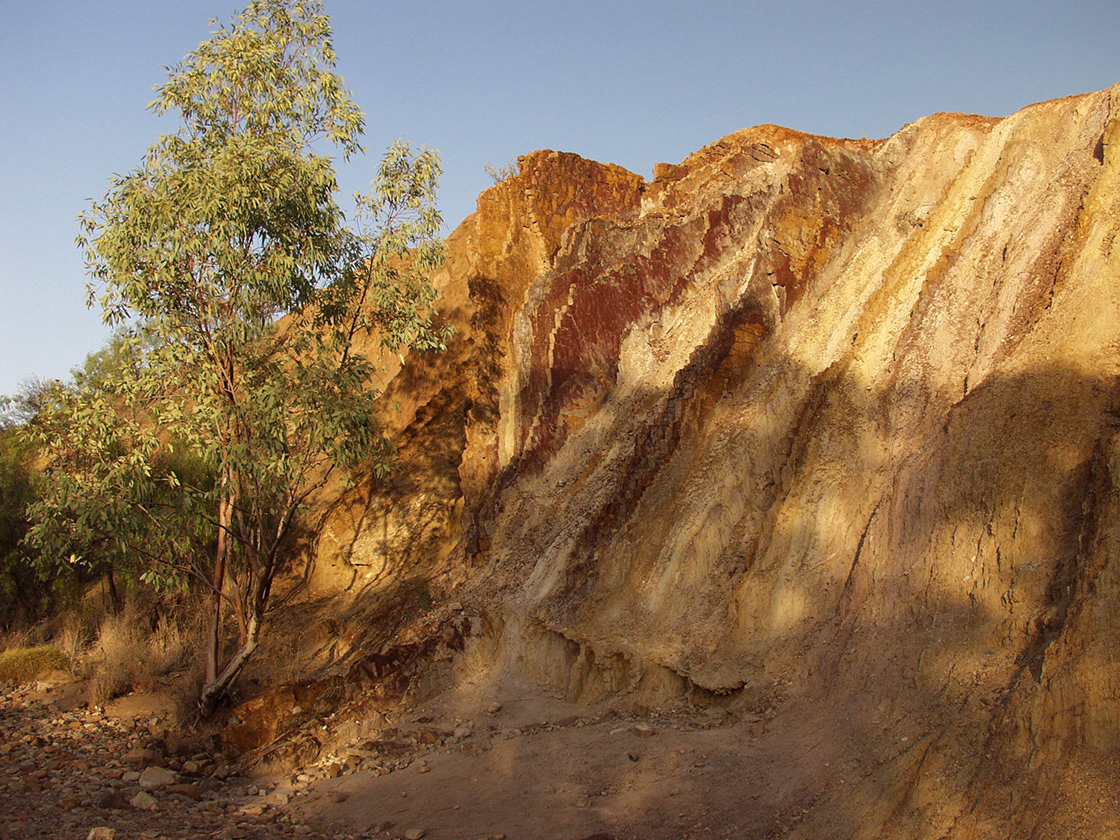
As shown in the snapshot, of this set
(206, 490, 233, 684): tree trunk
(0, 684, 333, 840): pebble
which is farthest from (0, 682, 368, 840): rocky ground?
(206, 490, 233, 684): tree trunk

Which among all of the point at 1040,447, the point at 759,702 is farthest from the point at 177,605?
the point at 1040,447

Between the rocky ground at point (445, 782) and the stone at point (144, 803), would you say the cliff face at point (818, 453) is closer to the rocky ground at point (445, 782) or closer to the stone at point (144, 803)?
the rocky ground at point (445, 782)

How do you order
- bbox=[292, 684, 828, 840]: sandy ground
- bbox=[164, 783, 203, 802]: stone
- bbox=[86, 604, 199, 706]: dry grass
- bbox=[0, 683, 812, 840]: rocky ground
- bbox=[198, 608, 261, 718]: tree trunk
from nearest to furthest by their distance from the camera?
bbox=[292, 684, 828, 840]: sandy ground < bbox=[0, 683, 812, 840]: rocky ground < bbox=[164, 783, 203, 802]: stone < bbox=[198, 608, 261, 718]: tree trunk < bbox=[86, 604, 199, 706]: dry grass

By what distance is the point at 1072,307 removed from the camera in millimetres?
9570

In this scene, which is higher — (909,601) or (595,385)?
(595,385)

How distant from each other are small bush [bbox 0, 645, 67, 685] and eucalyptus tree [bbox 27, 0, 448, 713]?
12.6ft

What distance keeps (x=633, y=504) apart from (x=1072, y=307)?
6.43 meters

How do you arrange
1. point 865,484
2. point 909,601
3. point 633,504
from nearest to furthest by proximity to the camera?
1. point 909,601
2. point 865,484
3. point 633,504

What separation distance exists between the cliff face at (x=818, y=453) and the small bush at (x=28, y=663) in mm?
5690

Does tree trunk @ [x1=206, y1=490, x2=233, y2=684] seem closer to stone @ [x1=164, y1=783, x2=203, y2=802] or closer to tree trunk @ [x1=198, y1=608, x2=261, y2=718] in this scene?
tree trunk @ [x1=198, y1=608, x2=261, y2=718]

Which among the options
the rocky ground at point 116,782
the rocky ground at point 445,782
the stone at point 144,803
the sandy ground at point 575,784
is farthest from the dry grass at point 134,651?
the sandy ground at point 575,784

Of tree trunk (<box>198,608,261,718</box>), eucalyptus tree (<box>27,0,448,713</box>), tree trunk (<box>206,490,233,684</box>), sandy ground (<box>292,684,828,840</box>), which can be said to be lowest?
sandy ground (<box>292,684,828,840</box>)

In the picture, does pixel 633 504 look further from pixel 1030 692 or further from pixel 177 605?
pixel 177 605

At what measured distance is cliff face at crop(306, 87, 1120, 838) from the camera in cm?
741
